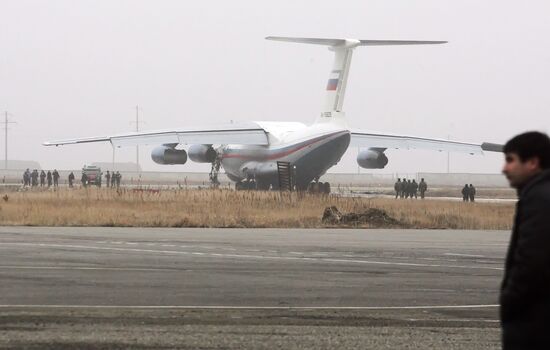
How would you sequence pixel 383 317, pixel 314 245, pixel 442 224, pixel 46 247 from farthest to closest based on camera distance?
pixel 442 224 → pixel 314 245 → pixel 46 247 → pixel 383 317

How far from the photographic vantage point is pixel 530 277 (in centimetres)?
516

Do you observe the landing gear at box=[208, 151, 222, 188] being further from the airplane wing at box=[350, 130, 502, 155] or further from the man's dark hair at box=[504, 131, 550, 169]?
the man's dark hair at box=[504, 131, 550, 169]

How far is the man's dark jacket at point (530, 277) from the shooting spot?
5.12m

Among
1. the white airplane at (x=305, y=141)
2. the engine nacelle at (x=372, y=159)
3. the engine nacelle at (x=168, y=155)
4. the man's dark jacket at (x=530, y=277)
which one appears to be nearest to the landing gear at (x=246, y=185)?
the white airplane at (x=305, y=141)

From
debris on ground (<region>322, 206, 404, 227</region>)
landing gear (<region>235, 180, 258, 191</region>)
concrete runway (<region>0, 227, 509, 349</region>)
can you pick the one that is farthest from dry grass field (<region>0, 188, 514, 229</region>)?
landing gear (<region>235, 180, 258, 191</region>)

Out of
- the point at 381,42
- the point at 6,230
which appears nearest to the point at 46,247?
the point at 6,230

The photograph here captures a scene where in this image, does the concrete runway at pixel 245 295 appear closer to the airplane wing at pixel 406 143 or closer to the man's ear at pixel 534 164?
the man's ear at pixel 534 164

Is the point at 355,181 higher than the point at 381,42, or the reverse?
the point at 381,42

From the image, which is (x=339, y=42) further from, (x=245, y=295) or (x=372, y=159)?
(x=245, y=295)

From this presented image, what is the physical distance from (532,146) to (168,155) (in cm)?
5776

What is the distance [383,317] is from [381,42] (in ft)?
172

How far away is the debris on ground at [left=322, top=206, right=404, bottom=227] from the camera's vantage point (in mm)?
34062

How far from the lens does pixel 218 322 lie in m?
10.1

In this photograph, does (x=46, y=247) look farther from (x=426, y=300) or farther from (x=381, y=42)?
(x=381, y=42)
